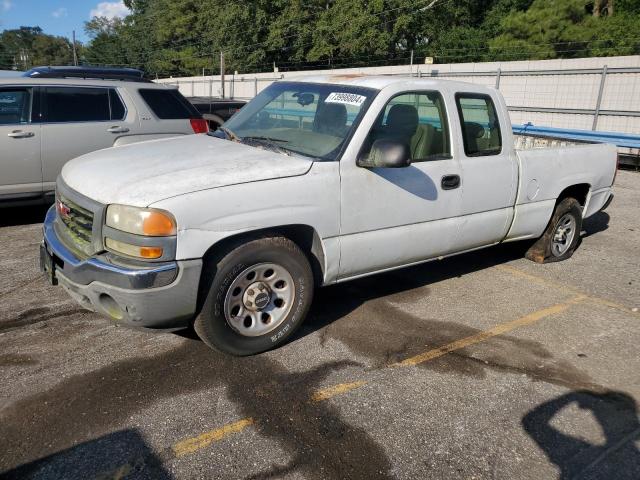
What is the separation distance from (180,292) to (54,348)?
1.24m

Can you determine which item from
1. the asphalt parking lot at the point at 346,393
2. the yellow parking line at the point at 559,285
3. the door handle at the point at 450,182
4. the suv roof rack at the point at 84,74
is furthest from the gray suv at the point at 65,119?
the yellow parking line at the point at 559,285

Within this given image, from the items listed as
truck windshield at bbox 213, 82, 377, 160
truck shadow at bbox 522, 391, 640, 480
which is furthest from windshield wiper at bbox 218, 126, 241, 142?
truck shadow at bbox 522, 391, 640, 480

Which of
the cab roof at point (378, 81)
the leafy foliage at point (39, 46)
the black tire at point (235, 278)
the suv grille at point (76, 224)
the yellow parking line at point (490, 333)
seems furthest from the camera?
the leafy foliage at point (39, 46)

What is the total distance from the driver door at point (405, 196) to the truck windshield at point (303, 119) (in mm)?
186

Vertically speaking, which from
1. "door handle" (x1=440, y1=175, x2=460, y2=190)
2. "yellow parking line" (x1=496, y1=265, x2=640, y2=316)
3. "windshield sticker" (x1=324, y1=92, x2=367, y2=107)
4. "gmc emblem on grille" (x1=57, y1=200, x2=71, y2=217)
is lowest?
"yellow parking line" (x1=496, y1=265, x2=640, y2=316)

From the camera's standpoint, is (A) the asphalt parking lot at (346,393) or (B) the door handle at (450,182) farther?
(B) the door handle at (450,182)

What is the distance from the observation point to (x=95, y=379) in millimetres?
3445

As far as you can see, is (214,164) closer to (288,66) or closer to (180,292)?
(180,292)

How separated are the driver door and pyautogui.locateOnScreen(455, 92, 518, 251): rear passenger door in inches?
6.3

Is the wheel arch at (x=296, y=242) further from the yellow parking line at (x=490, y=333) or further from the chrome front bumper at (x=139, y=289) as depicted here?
the yellow parking line at (x=490, y=333)

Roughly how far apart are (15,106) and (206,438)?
530cm

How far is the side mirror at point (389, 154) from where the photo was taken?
375 centimetres

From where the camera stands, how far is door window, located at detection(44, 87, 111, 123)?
6688 mm

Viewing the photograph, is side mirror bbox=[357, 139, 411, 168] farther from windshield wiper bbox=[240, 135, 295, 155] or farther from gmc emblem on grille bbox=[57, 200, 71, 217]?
gmc emblem on grille bbox=[57, 200, 71, 217]
